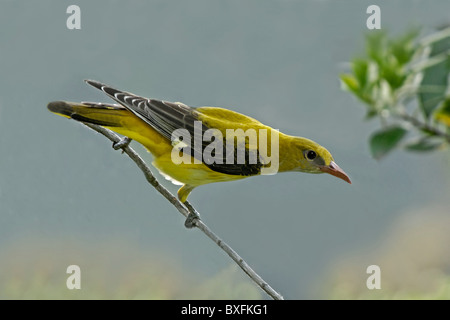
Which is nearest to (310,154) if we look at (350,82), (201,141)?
(201,141)

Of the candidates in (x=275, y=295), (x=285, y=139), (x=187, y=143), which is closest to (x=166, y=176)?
(x=187, y=143)

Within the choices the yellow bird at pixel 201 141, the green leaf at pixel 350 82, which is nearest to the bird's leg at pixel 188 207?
the yellow bird at pixel 201 141

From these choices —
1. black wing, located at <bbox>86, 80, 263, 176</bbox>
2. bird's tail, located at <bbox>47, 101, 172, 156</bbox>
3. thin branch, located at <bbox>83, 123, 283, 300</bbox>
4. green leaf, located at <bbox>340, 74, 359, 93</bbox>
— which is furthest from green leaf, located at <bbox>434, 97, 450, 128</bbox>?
bird's tail, located at <bbox>47, 101, 172, 156</bbox>

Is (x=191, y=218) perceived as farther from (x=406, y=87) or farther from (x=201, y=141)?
(x=406, y=87)

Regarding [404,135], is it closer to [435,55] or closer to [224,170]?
[435,55]

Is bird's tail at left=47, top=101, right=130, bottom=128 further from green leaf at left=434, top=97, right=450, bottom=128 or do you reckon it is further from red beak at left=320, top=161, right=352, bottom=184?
green leaf at left=434, top=97, right=450, bottom=128

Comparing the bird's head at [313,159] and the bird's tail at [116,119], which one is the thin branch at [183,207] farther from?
the bird's head at [313,159]
